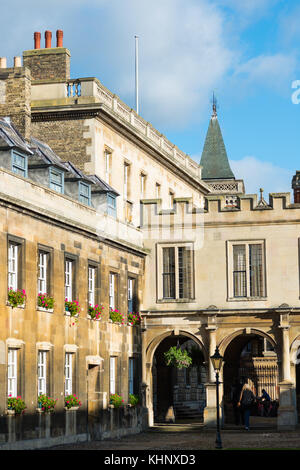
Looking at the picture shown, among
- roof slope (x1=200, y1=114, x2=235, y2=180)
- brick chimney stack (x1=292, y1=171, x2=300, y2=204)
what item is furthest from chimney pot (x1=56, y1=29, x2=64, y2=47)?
roof slope (x1=200, y1=114, x2=235, y2=180)

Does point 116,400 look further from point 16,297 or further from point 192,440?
point 16,297

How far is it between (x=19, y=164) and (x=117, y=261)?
7.62 m

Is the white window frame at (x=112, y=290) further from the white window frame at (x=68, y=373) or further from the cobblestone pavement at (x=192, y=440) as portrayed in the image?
the cobblestone pavement at (x=192, y=440)

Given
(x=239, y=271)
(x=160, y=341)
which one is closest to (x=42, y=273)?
(x=160, y=341)

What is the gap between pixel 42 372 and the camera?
3341 centimetres

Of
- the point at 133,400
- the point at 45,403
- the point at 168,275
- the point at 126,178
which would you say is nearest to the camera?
the point at 45,403

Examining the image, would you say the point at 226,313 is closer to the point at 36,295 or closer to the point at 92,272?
the point at 92,272

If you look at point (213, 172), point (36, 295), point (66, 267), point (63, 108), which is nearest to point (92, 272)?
point (66, 267)

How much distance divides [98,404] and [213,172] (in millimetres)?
60311

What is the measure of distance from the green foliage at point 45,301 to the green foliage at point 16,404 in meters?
3.33

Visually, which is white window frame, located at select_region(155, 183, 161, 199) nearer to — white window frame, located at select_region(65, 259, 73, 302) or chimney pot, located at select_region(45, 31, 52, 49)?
chimney pot, located at select_region(45, 31, 52, 49)

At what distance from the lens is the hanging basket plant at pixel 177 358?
44562mm

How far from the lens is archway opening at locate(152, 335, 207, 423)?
46.5 m

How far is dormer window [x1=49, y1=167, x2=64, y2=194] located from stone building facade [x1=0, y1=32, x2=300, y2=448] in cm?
5
